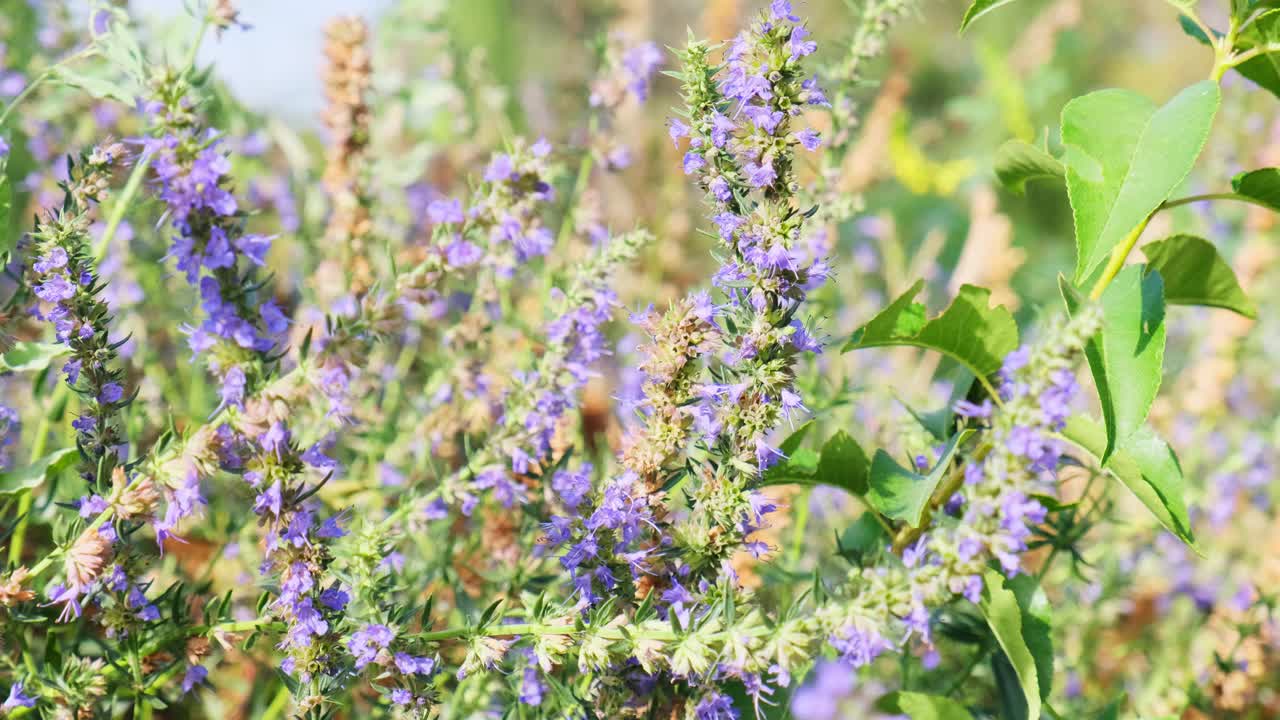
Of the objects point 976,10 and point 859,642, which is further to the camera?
point 976,10

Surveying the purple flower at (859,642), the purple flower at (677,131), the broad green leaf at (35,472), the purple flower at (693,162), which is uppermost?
the purple flower at (677,131)

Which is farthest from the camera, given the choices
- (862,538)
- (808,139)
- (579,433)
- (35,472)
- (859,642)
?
(579,433)

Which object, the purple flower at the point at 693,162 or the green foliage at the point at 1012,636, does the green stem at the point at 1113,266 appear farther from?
the purple flower at the point at 693,162

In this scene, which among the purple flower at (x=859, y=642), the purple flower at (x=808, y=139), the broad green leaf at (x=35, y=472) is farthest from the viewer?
the broad green leaf at (x=35, y=472)

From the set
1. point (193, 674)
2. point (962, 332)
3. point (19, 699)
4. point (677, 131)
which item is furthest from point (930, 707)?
point (19, 699)

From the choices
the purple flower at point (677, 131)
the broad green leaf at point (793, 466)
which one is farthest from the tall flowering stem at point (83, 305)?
the broad green leaf at point (793, 466)

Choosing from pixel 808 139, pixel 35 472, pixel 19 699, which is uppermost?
pixel 808 139

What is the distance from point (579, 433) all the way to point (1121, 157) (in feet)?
2.54

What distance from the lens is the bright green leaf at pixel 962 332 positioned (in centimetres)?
90

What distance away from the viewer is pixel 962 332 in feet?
3.00

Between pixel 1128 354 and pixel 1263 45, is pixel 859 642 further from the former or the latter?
pixel 1263 45

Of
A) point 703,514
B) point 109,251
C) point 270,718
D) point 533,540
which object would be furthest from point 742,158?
point 109,251

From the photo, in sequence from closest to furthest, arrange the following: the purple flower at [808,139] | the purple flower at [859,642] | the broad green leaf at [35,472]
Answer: the purple flower at [859,642], the purple flower at [808,139], the broad green leaf at [35,472]

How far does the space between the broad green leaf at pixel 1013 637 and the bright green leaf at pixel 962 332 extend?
7.8 inches
